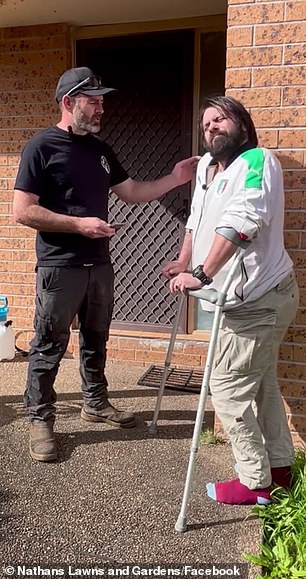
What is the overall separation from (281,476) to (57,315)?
1.49 metres

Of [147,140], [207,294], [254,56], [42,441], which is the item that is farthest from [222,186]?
[147,140]

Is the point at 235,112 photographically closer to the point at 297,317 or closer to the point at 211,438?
the point at 297,317

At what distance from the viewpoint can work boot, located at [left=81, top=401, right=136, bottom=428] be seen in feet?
12.2

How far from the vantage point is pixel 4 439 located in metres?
3.52

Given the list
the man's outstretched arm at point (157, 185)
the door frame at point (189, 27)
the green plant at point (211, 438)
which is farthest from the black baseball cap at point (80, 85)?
the green plant at point (211, 438)

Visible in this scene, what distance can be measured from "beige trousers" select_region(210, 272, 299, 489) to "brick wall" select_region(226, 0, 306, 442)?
0.50 metres

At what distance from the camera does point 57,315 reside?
129 inches

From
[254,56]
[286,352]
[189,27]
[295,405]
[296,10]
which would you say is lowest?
[295,405]

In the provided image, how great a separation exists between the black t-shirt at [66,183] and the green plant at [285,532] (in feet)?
5.40

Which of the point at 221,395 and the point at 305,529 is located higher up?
the point at 221,395

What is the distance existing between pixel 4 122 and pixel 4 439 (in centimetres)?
301

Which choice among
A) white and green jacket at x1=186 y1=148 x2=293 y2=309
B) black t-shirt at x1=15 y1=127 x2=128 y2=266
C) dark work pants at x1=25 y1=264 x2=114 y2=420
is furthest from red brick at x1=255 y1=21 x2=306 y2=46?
dark work pants at x1=25 y1=264 x2=114 y2=420

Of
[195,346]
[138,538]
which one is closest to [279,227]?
[138,538]

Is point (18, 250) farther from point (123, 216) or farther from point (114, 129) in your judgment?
point (114, 129)
